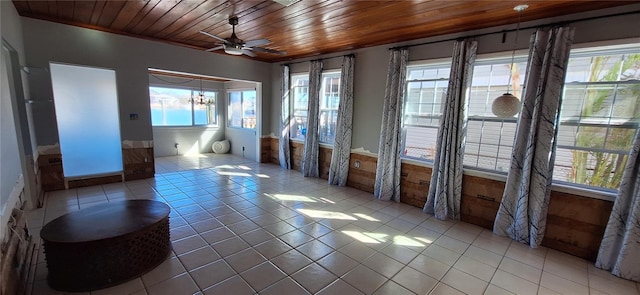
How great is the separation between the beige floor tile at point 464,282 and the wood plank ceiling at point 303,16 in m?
2.64

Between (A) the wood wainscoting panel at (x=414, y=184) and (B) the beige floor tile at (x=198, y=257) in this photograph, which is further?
(A) the wood wainscoting panel at (x=414, y=184)

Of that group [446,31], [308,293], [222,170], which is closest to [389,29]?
[446,31]

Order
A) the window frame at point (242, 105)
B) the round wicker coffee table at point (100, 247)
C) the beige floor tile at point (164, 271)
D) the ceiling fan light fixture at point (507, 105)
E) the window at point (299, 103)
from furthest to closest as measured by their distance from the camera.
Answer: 1. the window frame at point (242, 105)
2. the window at point (299, 103)
3. the ceiling fan light fixture at point (507, 105)
4. the beige floor tile at point (164, 271)
5. the round wicker coffee table at point (100, 247)

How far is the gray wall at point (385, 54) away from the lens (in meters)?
2.53

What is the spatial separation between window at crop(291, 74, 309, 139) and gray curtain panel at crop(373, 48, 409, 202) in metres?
2.11

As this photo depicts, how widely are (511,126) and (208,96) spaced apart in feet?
24.4

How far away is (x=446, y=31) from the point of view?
3.49m

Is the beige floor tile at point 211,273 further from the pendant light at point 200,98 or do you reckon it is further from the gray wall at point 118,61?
the pendant light at point 200,98

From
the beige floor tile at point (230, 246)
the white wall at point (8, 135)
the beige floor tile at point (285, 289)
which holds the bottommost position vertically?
the beige floor tile at point (285, 289)

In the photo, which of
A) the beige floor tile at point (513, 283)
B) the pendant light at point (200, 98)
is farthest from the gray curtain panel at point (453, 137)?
the pendant light at point (200, 98)

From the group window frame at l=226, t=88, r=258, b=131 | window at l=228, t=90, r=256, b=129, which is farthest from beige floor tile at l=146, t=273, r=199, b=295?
window at l=228, t=90, r=256, b=129

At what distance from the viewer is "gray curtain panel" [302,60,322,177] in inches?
207

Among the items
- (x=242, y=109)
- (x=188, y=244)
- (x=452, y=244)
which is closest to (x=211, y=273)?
(x=188, y=244)

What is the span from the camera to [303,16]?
317 centimetres
